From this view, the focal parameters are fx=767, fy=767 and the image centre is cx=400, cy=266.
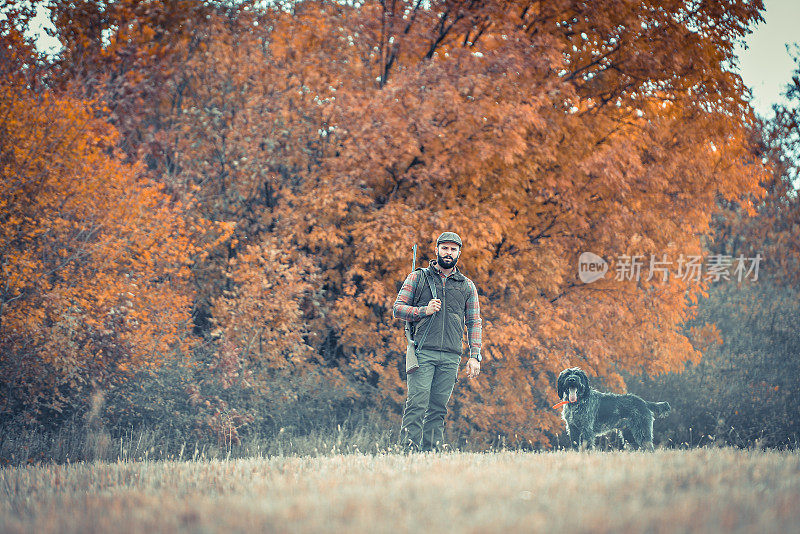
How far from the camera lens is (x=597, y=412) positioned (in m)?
9.39

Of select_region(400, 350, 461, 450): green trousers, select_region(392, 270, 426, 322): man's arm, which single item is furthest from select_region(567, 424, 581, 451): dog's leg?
select_region(392, 270, 426, 322): man's arm


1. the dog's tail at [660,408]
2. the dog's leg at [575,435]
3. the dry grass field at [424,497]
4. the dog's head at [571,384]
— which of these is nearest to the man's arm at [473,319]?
the dry grass field at [424,497]

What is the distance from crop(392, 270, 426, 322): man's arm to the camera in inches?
273

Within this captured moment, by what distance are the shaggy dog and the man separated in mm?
2239

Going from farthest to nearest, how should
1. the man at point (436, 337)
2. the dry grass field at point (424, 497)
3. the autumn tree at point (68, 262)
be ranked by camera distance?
1. the autumn tree at point (68, 262)
2. the man at point (436, 337)
3. the dry grass field at point (424, 497)

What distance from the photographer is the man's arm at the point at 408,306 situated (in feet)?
22.8

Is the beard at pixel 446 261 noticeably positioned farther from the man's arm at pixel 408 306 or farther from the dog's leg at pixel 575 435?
the dog's leg at pixel 575 435

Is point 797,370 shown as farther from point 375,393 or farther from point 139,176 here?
point 139,176

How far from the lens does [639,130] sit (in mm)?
12625

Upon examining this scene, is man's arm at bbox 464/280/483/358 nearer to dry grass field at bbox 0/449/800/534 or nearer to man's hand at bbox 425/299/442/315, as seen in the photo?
man's hand at bbox 425/299/442/315

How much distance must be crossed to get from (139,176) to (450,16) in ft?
19.4

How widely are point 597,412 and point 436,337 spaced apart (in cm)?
330

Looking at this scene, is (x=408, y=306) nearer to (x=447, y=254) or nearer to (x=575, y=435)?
(x=447, y=254)

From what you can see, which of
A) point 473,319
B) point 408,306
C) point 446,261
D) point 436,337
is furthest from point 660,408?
point 408,306
